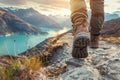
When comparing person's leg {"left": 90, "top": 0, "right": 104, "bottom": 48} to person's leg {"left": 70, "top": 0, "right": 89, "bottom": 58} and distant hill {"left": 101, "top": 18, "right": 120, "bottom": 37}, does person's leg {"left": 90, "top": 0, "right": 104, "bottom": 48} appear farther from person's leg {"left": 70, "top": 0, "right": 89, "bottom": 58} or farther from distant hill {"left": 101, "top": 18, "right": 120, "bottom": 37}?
distant hill {"left": 101, "top": 18, "right": 120, "bottom": 37}

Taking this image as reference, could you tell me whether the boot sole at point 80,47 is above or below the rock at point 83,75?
above

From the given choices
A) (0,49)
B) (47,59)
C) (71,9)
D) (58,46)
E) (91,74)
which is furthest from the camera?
(58,46)

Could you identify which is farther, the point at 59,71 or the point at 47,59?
the point at 47,59

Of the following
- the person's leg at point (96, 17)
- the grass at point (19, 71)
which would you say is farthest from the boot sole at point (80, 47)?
the person's leg at point (96, 17)

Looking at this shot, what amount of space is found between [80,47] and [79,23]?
423 millimetres

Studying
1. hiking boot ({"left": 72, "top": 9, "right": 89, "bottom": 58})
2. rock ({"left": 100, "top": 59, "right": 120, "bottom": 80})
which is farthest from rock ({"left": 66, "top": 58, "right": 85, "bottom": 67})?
rock ({"left": 100, "top": 59, "right": 120, "bottom": 80})

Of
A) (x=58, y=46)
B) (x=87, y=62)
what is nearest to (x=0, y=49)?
(x=87, y=62)

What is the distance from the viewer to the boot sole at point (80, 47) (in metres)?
5.16

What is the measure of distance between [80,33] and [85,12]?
1.45 ft

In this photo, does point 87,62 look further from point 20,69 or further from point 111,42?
point 111,42

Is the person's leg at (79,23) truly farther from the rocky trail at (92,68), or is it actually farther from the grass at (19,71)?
the grass at (19,71)

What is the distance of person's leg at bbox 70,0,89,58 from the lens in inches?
207

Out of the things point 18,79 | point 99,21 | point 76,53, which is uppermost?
point 99,21

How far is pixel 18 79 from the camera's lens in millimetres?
4418
